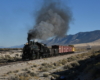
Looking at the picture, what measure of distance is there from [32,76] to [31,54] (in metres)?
12.9

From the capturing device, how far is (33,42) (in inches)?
1139

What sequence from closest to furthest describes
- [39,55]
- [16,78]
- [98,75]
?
[98,75] < [16,78] < [39,55]

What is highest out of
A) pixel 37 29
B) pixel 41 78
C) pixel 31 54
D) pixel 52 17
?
pixel 52 17

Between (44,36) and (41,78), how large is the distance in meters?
16.6

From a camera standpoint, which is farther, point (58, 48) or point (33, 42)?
point (58, 48)

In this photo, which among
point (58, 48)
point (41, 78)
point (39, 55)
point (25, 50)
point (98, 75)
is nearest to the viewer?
point (98, 75)

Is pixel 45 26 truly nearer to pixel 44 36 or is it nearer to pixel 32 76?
pixel 44 36

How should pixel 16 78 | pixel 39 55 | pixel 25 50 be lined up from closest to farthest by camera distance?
1. pixel 16 78
2. pixel 25 50
3. pixel 39 55

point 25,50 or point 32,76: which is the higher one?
point 25,50

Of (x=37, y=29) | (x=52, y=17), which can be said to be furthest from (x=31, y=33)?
(x=52, y=17)

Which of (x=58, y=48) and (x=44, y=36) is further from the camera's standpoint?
(x=58, y=48)

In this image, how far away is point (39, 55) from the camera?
31.1 m

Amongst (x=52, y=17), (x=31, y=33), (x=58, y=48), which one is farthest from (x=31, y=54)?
(x=58, y=48)

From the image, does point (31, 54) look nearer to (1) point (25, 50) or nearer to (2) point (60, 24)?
(1) point (25, 50)
